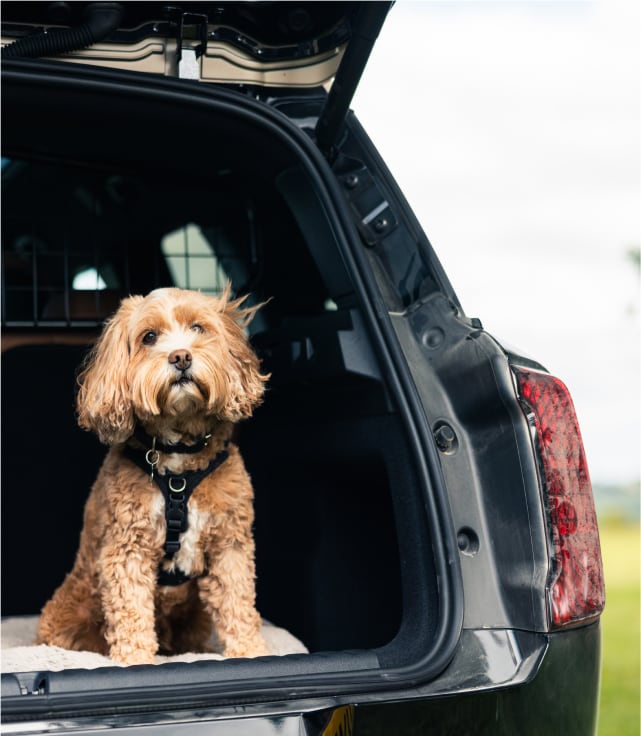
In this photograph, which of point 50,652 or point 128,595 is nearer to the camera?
point 50,652

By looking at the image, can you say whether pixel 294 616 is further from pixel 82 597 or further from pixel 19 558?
pixel 19 558

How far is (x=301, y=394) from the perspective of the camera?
259cm

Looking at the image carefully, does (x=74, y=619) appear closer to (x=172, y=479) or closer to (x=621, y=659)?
(x=172, y=479)

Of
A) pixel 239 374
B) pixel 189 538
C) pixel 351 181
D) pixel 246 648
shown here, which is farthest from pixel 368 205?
pixel 246 648

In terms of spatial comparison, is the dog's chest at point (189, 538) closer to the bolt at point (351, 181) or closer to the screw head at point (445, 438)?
the screw head at point (445, 438)

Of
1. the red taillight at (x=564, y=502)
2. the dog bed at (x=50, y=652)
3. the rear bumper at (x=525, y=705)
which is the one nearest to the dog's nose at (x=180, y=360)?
the dog bed at (x=50, y=652)

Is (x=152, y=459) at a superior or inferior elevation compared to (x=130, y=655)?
superior

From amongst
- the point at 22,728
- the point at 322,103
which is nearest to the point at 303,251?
the point at 322,103

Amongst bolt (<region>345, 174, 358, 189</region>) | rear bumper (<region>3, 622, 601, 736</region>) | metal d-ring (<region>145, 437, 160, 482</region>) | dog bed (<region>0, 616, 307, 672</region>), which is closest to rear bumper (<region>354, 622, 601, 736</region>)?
rear bumper (<region>3, 622, 601, 736</region>)

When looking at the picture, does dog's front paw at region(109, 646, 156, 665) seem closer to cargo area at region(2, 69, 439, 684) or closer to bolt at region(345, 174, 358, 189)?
cargo area at region(2, 69, 439, 684)

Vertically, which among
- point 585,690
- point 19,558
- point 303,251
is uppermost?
point 303,251

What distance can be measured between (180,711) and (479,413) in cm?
82

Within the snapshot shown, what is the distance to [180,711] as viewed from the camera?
153 centimetres

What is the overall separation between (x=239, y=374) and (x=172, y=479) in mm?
312
